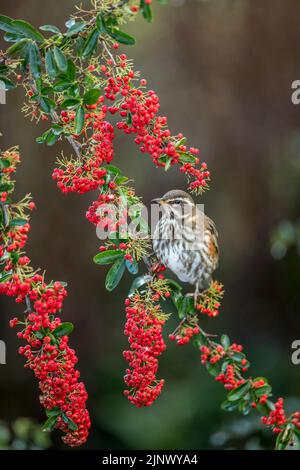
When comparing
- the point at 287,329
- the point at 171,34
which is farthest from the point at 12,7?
the point at 287,329

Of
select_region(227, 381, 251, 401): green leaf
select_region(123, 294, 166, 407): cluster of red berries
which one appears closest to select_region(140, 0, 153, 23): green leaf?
select_region(123, 294, 166, 407): cluster of red berries

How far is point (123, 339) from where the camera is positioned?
235 inches

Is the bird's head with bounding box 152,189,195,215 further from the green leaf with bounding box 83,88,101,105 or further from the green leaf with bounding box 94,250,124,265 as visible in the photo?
the green leaf with bounding box 83,88,101,105

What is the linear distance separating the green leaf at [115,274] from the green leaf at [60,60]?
0.85 meters

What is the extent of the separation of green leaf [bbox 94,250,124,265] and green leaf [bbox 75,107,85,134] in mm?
546

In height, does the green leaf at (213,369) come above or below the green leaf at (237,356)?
below

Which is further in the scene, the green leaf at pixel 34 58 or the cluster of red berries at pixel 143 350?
the cluster of red berries at pixel 143 350

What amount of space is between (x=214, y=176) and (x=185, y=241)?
2867 mm

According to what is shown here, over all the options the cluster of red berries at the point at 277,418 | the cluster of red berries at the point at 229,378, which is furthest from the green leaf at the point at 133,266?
the cluster of red berries at the point at 277,418

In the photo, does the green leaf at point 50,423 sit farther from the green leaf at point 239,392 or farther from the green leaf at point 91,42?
the green leaf at point 91,42

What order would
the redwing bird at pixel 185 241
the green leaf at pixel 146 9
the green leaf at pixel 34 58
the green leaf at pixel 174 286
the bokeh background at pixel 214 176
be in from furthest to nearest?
A: the bokeh background at pixel 214 176
the redwing bird at pixel 185 241
the green leaf at pixel 174 286
the green leaf at pixel 34 58
the green leaf at pixel 146 9

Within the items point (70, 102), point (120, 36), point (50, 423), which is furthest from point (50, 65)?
point (50, 423)

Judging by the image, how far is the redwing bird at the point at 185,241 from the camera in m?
3.41

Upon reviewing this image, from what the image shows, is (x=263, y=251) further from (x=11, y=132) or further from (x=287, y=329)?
(x=11, y=132)
